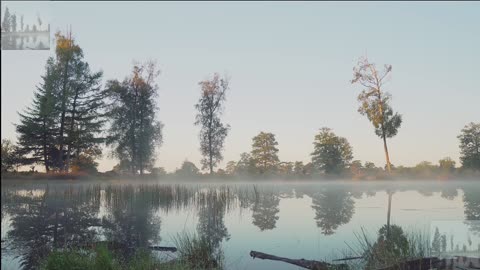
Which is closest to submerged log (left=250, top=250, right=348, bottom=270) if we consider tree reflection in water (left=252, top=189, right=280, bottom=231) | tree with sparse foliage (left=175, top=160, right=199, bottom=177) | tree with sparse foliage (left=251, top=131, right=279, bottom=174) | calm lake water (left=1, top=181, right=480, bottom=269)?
calm lake water (left=1, top=181, right=480, bottom=269)

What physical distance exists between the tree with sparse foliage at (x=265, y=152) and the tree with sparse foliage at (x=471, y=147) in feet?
67.2

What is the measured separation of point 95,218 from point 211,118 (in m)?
26.4

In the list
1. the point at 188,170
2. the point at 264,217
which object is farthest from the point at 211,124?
the point at 264,217

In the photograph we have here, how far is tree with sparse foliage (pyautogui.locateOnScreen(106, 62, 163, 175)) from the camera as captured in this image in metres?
32.4

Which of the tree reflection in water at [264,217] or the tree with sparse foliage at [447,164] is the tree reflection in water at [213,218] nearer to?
the tree reflection in water at [264,217]

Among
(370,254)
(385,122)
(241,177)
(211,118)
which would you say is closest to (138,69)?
(211,118)

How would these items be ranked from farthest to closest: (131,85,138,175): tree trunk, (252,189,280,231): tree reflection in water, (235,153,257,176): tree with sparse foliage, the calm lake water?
(235,153,257,176): tree with sparse foliage < (131,85,138,175): tree trunk < (252,189,280,231): tree reflection in water < the calm lake water

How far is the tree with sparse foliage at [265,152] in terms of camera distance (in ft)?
145

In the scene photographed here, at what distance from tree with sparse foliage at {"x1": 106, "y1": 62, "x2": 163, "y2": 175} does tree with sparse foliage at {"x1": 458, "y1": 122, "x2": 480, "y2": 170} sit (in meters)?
22.5

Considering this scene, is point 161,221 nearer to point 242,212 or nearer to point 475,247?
point 242,212

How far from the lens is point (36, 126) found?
18.4 m

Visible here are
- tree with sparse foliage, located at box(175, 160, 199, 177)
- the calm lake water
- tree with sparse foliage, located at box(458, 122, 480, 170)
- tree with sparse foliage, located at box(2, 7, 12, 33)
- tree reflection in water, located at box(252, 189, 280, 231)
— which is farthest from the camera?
tree with sparse foliage, located at box(175, 160, 199, 177)

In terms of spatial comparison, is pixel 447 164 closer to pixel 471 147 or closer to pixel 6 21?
pixel 471 147

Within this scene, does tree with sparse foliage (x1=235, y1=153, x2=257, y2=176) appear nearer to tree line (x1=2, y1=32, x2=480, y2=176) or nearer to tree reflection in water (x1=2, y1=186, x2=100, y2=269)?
tree line (x1=2, y1=32, x2=480, y2=176)
